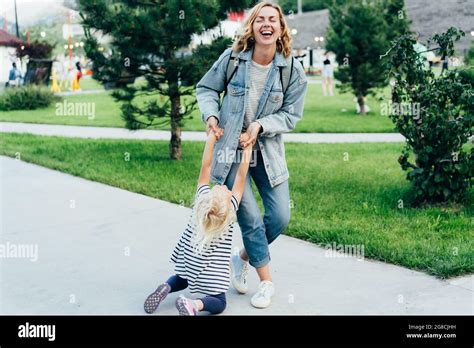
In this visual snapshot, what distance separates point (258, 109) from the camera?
4.34 metres

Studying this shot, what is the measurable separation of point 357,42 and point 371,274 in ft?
39.0

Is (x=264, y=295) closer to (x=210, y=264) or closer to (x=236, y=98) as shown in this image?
(x=210, y=264)

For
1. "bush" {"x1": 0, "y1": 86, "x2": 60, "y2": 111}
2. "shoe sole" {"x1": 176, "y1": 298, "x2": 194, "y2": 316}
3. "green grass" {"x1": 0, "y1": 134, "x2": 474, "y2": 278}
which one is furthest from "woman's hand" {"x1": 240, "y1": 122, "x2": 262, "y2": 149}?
"bush" {"x1": 0, "y1": 86, "x2": 60, "y2": 111}

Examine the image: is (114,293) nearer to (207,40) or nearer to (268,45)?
(268,45)

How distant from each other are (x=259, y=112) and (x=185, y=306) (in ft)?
4.27

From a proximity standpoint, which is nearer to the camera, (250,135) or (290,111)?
(250,135)

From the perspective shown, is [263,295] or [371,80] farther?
[371,80]

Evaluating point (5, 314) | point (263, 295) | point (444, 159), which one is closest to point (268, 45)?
point (263, 295)

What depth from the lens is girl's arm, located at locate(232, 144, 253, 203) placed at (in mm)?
4164

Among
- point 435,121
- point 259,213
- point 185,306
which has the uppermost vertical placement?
point 435,121

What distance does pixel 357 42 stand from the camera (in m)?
15.9

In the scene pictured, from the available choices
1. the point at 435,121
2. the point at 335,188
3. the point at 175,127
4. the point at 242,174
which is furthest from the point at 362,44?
the point at 242,174

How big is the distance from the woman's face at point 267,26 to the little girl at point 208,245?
0.67m
